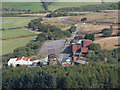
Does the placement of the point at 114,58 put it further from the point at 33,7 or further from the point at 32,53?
the point at 33,7

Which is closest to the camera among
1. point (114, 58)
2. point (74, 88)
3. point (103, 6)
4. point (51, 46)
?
point (74, 88)

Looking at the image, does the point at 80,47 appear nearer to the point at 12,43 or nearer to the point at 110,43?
the point at 110,43

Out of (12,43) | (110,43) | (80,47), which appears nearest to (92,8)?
(12,43)

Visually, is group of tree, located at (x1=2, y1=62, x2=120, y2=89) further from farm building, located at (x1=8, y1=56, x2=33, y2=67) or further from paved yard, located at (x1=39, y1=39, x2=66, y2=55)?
paved yard, located at (x1=39, y1=39, x2=66, y2=55)

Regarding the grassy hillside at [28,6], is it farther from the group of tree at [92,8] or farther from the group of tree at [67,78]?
the group of tree at [67,78]

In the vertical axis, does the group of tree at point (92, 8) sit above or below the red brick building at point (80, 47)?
above

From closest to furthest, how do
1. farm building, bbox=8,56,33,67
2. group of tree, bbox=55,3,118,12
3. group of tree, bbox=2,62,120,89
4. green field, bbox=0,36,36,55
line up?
group of tree, bbox=2,62,120,89, farm building, bbox=8,56,33,67, green field, bbox=0,36,36,55, group of tree, bbox=55,3,118,12

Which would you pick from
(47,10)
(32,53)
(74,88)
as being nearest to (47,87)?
(74,88)

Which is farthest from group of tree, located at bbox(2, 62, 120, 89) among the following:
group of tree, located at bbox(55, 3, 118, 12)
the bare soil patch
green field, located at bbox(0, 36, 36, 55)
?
group of tree, located at bbox(55, 3, 118, 12)

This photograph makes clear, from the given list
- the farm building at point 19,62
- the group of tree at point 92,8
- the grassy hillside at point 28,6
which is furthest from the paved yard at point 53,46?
the grassy hillside at point 28,6
